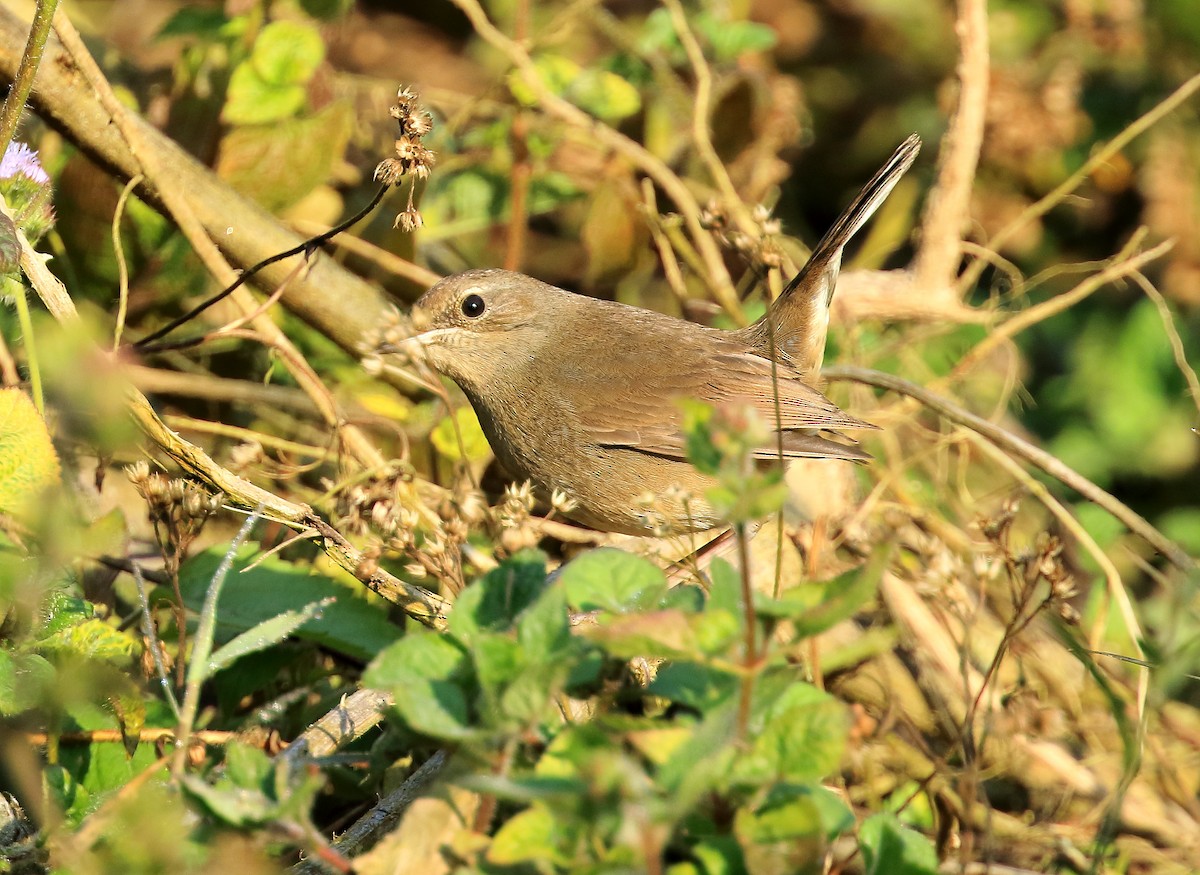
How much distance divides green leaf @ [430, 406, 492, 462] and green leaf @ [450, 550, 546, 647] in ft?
6.84

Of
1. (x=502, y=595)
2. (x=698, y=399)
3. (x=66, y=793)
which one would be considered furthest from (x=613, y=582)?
(x=698, y=399)

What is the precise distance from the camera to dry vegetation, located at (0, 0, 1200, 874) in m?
1.83

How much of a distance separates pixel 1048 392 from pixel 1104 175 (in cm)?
128

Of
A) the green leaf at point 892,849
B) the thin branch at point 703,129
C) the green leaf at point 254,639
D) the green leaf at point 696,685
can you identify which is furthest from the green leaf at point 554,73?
the green leaf at point 892,849

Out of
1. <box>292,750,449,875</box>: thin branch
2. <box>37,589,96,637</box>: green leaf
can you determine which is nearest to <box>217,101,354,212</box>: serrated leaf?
<box>37,589,96,637</box>: green leaf

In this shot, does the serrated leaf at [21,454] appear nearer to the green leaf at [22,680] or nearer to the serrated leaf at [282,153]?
the green leaf at [22,680]

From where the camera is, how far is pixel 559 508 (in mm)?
3100

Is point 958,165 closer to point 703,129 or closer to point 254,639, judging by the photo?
point 703,129

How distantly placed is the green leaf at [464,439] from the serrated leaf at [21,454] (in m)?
1.66

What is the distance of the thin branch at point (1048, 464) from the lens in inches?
128

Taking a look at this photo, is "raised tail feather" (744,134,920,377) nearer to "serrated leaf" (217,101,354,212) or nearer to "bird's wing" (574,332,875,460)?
"bird's wing" (574,332,875,460)

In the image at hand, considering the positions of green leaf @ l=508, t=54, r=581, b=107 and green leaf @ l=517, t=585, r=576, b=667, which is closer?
green leaf @ l=517, t=585, r=576, b=667

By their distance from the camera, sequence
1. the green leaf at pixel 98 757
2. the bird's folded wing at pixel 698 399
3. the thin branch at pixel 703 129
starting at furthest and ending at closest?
the thin branch at pixel 703 129 < the bird's folded wing at pixel 698 399 < the green leaf at pixel 98 757

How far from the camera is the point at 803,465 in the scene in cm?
470
